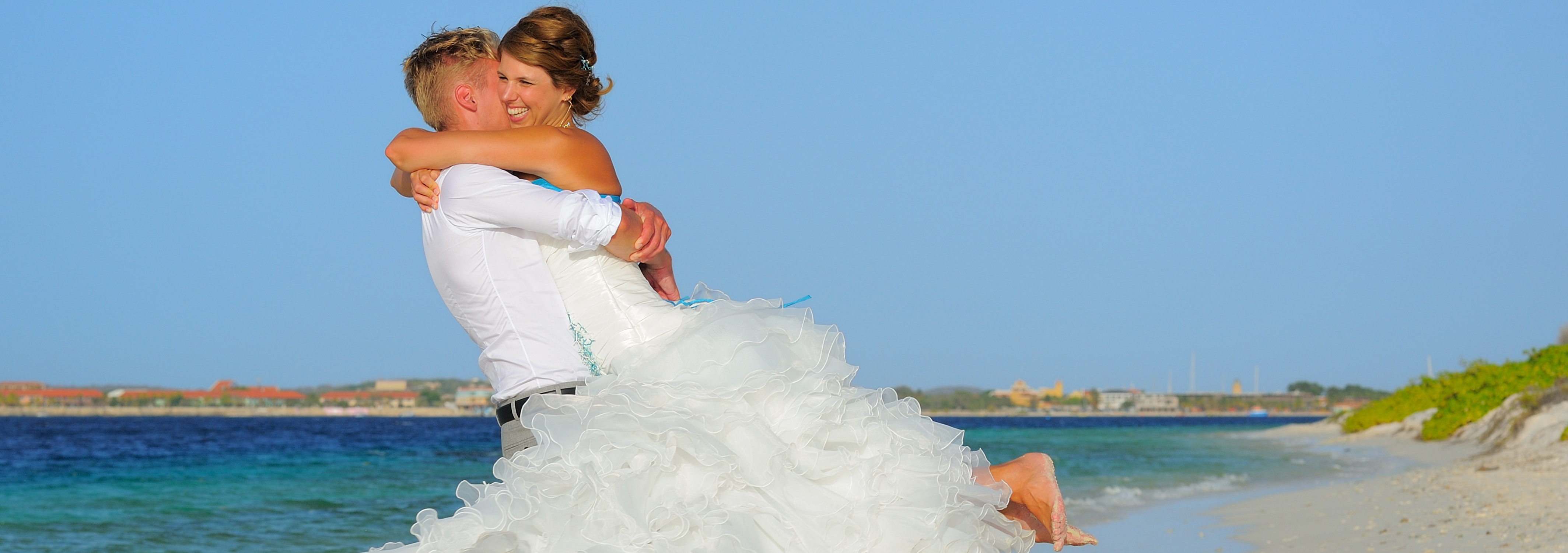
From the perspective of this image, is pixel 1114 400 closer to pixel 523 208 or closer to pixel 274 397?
pixel 274 397

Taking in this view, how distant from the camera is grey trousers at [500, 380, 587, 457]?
8.15ft

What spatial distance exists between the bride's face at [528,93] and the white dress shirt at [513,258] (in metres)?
0.28

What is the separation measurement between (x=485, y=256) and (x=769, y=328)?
26.5 inches

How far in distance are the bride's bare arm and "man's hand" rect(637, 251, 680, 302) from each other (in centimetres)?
29

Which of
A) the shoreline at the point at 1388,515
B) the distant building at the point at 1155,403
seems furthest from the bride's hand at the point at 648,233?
the distant building at the point at 1155,403

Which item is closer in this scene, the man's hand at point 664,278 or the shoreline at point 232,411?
the man's hand at point 664,278

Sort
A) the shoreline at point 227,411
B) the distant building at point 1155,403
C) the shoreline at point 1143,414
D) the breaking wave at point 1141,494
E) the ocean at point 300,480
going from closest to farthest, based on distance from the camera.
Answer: the ocean at point 300,480
the breaking wave at point 1141,494
the shoreline at point 227,411
the shoreline at point 1143,414
the distant building at point 1155,403

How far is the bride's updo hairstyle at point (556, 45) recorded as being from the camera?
2.63m

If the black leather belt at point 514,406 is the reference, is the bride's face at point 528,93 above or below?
above

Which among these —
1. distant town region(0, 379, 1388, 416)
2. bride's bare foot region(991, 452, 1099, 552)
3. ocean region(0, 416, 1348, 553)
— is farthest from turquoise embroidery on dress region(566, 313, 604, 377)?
distant town region(0, 379, 1388, 416)

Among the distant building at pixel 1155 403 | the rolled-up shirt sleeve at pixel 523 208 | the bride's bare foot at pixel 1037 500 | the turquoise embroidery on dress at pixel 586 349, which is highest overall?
the rolled-up shirt sleeve at pixel 523 208

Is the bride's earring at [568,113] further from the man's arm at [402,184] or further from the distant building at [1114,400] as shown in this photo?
the distant building at [1114,400]

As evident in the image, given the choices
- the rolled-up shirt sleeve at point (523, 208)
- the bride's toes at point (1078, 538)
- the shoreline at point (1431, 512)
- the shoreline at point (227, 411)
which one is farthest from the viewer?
the shoreline at point (227, 411)

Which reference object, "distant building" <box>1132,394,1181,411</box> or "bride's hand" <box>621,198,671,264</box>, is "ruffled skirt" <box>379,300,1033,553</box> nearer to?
"bride's hand" <box>621,198,671,264</box>
